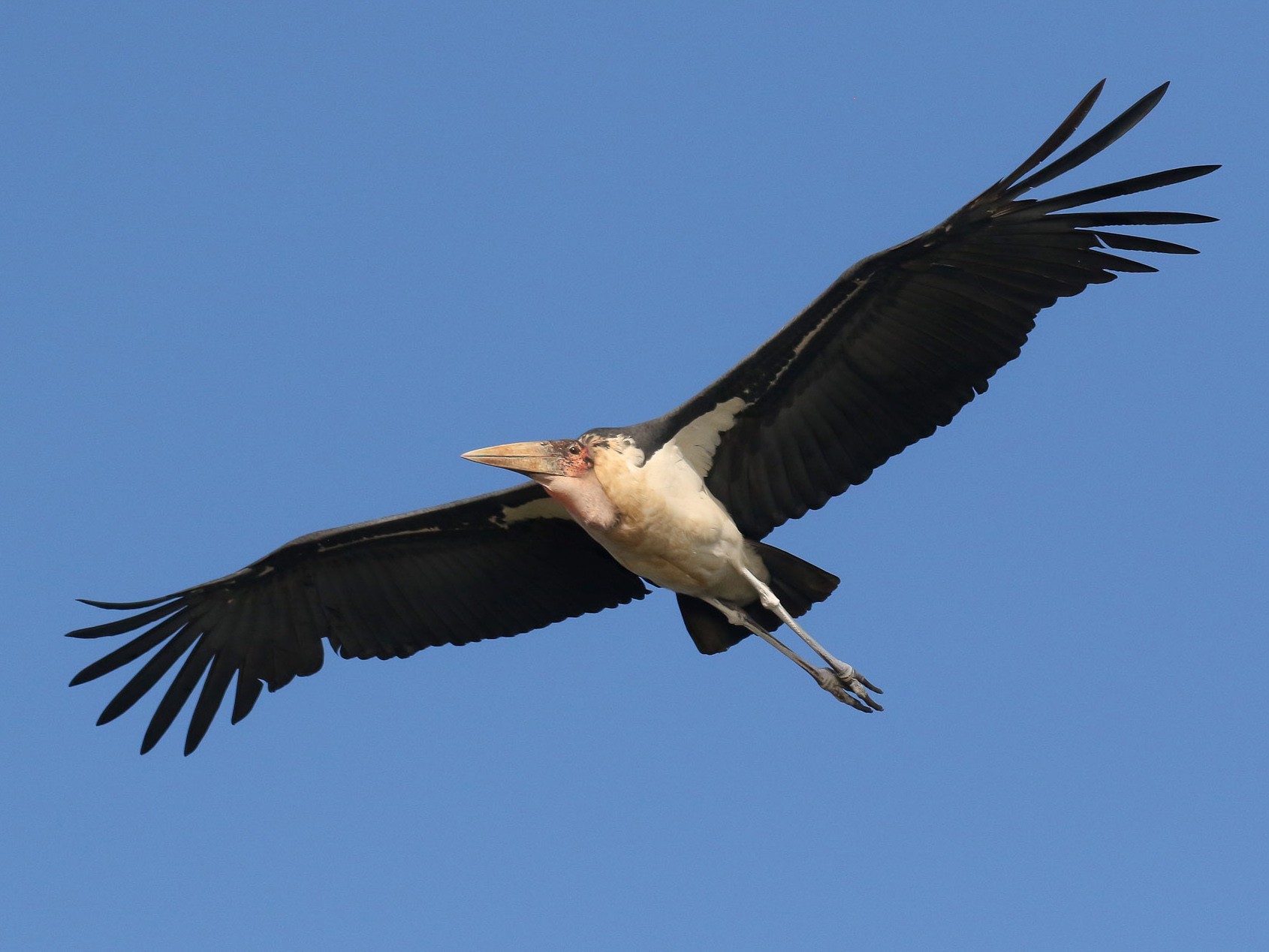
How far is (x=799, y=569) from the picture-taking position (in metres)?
13.1

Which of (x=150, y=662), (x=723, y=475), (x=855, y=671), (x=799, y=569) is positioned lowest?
(x=855, y=671)

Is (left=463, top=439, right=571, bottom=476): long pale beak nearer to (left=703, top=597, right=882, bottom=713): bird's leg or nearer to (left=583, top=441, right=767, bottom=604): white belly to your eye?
(left=583, top=441, right=767, bottom=604): white belly

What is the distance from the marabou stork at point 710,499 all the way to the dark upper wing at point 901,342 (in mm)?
13

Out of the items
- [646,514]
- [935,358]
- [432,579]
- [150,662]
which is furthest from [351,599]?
[935,358]

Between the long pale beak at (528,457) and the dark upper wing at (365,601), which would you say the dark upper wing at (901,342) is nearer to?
the long pale beak at (528,457)

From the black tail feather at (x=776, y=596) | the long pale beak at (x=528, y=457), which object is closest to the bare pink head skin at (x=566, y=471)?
the long pale beak at (x=528, y=457)

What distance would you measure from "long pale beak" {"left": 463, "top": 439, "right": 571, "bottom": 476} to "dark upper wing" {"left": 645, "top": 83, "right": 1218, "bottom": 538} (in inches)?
31.7

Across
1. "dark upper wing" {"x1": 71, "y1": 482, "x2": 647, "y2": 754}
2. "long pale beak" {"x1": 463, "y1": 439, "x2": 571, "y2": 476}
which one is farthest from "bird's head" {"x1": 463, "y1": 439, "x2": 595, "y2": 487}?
"dark upper wing" {"x1": 71, "y1": 482, "x2": 647, "y2": 754}

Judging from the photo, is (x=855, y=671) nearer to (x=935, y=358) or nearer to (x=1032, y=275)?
(x=935, y=358)

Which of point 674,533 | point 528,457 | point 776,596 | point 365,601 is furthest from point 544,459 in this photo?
point 365,601

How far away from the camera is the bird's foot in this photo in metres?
12.8

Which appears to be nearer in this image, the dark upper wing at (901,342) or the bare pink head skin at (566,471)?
the dark upper wing at (901,342)

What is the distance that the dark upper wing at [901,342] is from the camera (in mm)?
11945

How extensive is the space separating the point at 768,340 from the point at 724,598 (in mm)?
2143
